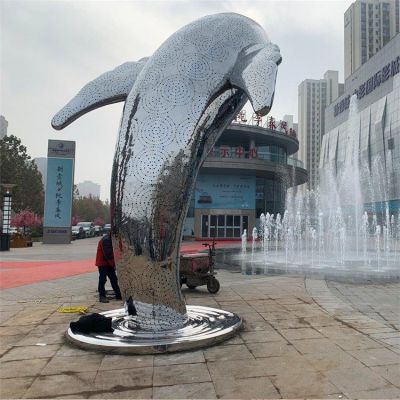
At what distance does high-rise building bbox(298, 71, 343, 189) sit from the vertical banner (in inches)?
2753

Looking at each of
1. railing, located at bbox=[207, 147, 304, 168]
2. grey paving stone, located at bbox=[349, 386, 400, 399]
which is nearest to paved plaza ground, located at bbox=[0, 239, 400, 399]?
grey paving stone, located at bbox=[349, 386, 400, 399]

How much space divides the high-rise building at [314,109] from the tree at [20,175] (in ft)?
207

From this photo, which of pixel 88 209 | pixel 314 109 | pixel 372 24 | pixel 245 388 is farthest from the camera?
pixel 314 109

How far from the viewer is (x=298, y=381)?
3.59m

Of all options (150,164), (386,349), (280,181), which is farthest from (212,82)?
(280,181)

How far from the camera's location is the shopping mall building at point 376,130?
4156cm

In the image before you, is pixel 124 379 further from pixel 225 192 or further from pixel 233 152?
pixel 233 152

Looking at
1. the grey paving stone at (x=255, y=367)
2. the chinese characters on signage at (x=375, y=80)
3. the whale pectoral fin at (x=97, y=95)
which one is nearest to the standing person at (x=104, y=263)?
the whale pectoral fin at (x=97, y=95)

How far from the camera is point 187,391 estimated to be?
11.1 feet

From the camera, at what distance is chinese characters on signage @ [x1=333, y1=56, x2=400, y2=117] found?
42781mm

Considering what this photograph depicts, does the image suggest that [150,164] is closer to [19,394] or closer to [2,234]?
[19,394]

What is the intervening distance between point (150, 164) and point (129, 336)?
6.23ft

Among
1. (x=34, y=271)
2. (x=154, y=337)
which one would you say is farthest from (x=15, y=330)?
(x=34, y=271)

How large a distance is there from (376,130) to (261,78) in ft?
146
